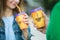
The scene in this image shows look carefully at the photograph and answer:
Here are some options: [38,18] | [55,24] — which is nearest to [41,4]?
[38,18]

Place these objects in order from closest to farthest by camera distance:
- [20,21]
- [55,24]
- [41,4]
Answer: [55,24] → [20,21] → [41,4]

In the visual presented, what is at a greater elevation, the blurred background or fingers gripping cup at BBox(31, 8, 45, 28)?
the blurred background

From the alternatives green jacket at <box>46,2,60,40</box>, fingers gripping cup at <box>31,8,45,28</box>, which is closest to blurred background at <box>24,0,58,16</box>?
fingers gripping cup at <box>31,8,45,28</box>

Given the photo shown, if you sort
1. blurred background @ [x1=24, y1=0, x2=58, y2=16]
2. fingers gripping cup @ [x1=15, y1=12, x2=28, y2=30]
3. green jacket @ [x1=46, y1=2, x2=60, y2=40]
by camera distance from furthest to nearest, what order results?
1. blurred background @ [x1=24, y1=0, x2=58, y2=16]
2. fingers gripping cup @ [x1=15, y1=12, x2=28, y2=30]
3. green jacket @ [x1=46, y1=2, x2=60, y2=40]

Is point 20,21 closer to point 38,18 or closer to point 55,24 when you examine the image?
point 38,18

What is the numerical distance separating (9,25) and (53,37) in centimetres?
42

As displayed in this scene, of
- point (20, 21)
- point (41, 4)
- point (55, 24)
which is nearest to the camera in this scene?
point (55, 24)

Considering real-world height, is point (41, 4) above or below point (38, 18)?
above

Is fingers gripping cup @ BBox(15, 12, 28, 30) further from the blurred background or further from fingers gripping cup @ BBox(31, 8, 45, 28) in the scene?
the blurred background

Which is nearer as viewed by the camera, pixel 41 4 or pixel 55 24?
pixel 55 24

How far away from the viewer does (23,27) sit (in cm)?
84

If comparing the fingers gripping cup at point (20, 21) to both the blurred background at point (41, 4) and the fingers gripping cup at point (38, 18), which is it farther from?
the blurred background at point (41, 4)

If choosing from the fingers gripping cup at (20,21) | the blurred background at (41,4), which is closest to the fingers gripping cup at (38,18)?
the fingers gripping cup at (20,21)

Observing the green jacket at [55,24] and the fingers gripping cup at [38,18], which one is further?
the fingers gripping cup at [38,18]
